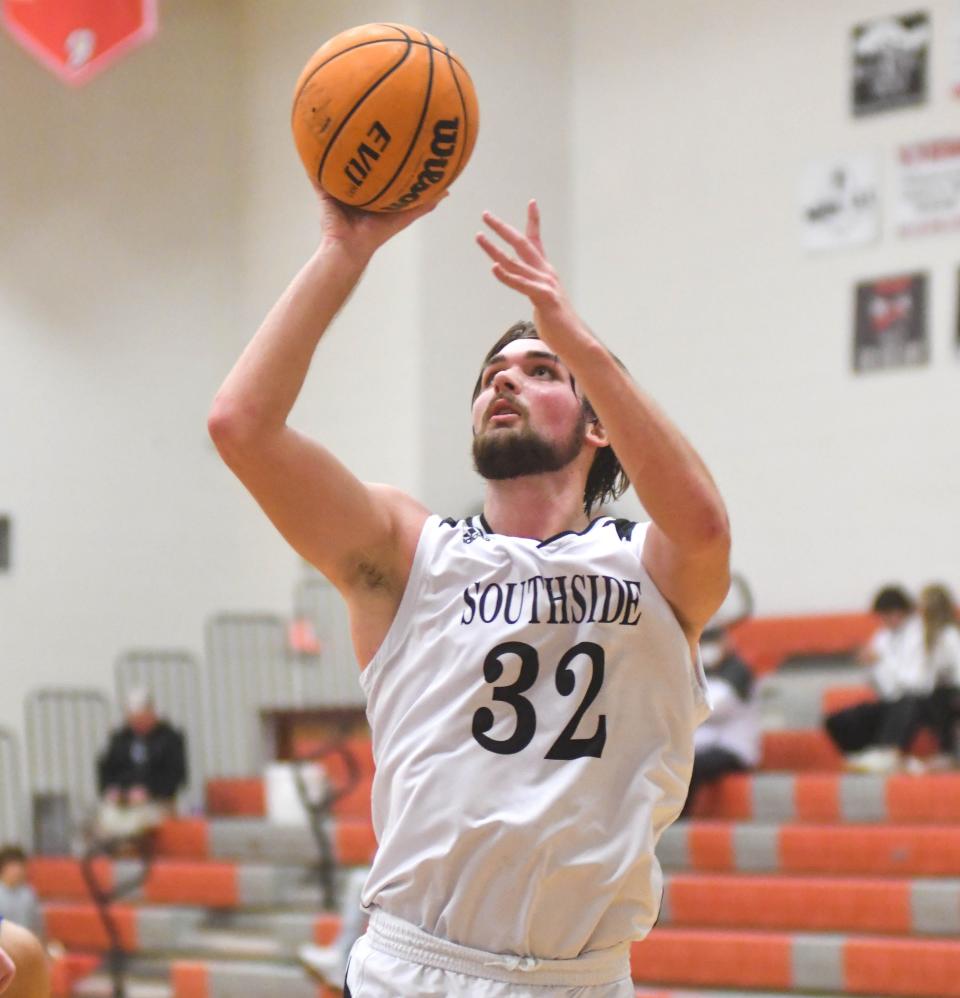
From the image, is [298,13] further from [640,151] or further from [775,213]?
[775,213]

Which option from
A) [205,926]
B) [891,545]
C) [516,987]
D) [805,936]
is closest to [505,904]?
[516,987]

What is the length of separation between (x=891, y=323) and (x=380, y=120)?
9.09 m

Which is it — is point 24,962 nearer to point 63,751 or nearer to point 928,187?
point 63,751

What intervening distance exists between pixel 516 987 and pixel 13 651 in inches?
401

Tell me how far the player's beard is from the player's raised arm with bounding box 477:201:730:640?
0.32 m

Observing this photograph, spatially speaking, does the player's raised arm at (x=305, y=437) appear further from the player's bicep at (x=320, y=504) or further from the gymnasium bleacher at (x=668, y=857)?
the gymnasium bleacher at (x=668, y=857)

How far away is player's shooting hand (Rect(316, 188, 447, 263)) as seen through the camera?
2914mm

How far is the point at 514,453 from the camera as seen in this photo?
10.1ft

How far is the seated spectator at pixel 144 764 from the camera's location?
1166 centimetres

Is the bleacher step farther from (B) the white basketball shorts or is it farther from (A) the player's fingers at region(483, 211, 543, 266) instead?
(A) the player's fingers at region(483, 211, 543, 266)

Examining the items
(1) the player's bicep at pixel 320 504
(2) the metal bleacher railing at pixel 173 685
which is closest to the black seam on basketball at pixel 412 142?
(1) the player's bicep at pixel 320 504

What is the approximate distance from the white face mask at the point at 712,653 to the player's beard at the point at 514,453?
6.56 m

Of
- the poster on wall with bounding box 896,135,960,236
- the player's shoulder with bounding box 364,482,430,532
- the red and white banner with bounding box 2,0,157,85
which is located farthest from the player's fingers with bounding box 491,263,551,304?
the poster on wall with bounding box 896,135,960,236

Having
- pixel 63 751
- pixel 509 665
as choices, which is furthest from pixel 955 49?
pixel 509 665
